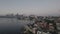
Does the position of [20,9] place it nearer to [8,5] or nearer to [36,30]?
[8,5]

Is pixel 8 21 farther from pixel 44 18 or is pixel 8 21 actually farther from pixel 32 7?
pixel 44 18

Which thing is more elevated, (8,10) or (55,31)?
(8,10)

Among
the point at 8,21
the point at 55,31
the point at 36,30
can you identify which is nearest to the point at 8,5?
the point at 8,21

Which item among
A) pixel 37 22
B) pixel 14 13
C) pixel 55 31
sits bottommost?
pixel 55 31

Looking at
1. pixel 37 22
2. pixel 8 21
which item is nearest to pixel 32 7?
pixel 37 22

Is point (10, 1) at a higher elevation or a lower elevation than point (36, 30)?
higher

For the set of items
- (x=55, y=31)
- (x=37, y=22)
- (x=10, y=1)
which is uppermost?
(x=10, y=1)

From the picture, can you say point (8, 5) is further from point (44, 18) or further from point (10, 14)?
point (44, 18)

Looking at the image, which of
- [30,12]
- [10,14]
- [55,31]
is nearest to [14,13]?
[10,14]
